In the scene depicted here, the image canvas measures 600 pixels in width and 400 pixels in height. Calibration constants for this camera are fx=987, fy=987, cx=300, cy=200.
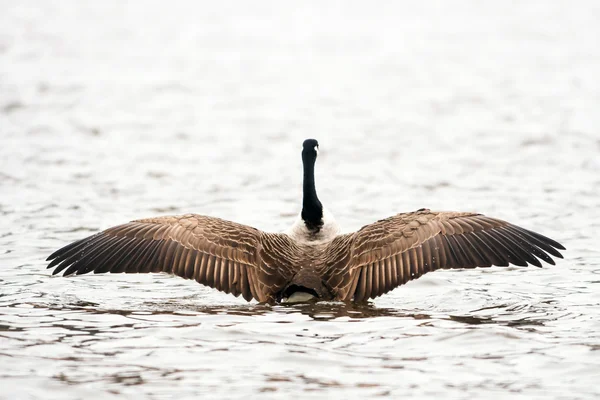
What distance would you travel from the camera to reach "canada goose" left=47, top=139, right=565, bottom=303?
9.77 m

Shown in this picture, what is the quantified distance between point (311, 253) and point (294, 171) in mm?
7268

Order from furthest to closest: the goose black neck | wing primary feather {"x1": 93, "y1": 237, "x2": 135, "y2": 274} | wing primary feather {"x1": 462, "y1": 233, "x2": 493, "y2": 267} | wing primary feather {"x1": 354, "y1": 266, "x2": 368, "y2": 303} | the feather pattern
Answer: the goose black neck
wing primary feather {"x1": 93, "y1": 237, "x2": 135, "y2": 274}
wing primary feather {"x1": 354, "y1": 266, "x2": 368, "y2": 303}
the feather pattern
wing primary feather {"x1": 462, "y1": 233, "x2": 493, "y2": 267}

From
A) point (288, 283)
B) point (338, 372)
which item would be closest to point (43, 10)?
point (288, 283)

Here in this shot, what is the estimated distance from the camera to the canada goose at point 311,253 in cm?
977

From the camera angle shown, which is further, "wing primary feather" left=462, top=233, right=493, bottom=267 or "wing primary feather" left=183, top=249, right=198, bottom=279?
"wing primary feather" left=183, top=249, right=198, bottom=279

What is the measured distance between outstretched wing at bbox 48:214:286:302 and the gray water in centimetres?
32

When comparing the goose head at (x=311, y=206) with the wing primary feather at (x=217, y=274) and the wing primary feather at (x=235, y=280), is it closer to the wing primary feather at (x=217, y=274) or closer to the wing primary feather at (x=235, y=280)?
the wing primary feather at (x=235, y=280)

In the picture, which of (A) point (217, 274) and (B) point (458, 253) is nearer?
(B) point (458, 253)

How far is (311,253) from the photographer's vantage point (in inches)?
403

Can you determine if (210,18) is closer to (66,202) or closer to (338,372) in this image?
(66,202)

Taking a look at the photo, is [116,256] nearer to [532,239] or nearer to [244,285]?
[244,285]

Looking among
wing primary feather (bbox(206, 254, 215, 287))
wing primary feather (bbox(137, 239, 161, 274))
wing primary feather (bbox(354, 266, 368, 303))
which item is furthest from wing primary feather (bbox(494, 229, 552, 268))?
wing primary feather (bbox(137, 239, 161, 274))

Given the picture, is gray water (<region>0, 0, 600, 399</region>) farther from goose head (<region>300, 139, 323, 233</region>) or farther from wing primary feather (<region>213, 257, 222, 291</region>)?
goose head (<region>300, 139, 323, 233</region>)

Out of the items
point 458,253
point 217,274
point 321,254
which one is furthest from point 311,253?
point 458,253
